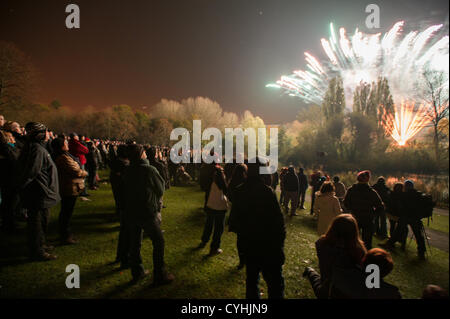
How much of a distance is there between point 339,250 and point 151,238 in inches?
102

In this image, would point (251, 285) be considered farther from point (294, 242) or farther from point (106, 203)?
point (106, 203)

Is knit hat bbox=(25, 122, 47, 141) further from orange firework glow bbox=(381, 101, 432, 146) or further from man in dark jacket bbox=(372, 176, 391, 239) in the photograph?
orange firework glow bbox=(381, 101, 432, 146)

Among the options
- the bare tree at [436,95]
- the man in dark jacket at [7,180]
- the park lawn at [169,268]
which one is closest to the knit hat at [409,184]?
the park lawn at [169,268]

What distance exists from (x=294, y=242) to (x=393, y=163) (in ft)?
113

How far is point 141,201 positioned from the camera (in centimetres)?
310

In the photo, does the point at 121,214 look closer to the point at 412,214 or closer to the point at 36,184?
the point at 36,184

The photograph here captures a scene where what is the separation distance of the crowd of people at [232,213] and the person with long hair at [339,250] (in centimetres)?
1

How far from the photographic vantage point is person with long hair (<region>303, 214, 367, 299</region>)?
7.88 ft

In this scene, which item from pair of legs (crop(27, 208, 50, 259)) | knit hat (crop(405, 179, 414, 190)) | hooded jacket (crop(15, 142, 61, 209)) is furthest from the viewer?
knit hat (crop(405, 179, 414, 190))

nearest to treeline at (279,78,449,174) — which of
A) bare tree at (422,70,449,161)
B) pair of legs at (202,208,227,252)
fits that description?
bare tree at (422,70,449,161)

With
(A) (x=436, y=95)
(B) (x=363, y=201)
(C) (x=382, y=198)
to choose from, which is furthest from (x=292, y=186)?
(A) (x=436, y=95)

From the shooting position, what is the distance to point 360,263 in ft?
7.79

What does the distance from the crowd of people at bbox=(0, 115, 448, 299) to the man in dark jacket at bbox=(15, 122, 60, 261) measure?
13 millimetres
